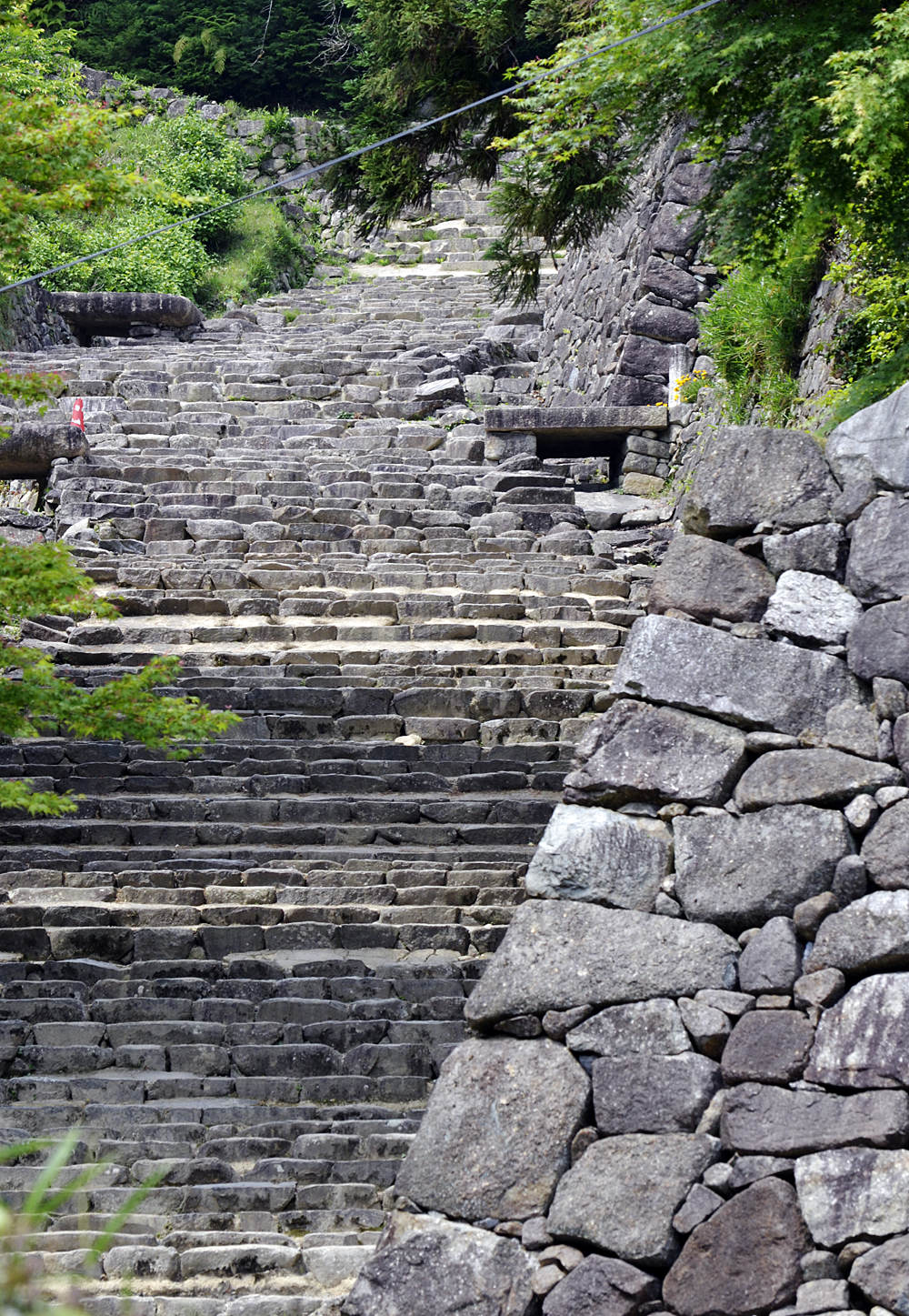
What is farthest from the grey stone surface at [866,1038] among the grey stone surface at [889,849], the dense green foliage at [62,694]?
the dense green foliage at [62,694]

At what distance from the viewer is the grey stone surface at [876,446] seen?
4.04m

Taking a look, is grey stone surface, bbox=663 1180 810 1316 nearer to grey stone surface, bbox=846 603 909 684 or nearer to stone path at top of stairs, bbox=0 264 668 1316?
stone path at top of stairs, bbox=0 264 668 1316

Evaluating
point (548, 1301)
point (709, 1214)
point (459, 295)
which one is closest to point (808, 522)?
point (709, 1214)

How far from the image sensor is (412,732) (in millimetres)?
9719

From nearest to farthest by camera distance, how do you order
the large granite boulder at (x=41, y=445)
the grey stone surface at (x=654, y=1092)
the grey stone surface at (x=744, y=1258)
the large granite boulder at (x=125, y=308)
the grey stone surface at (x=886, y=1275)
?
the grey stone surface at (x=886, y=1275), the grey stone surface at (x=744, y=1258), the grey stone surface at (x=654, y=1092), the large granite boulder at (x=41, y=445), the large granite boulder at (x=125, y=308)

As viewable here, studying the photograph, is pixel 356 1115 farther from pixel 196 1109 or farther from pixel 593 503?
pixel 593 503

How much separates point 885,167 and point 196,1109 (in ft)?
16.0

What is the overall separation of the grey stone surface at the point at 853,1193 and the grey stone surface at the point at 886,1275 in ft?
0.13

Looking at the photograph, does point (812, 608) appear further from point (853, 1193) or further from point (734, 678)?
point (853, 1193)

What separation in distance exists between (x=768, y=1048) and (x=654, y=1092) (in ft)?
1.09

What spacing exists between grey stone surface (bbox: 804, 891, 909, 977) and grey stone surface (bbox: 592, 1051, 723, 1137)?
43cm

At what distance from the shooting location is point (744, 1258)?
11.2ft

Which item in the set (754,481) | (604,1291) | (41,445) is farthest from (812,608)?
(41,445)

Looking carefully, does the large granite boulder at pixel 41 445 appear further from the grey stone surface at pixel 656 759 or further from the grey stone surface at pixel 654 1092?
the grey stone surface at pixel 654 1092
